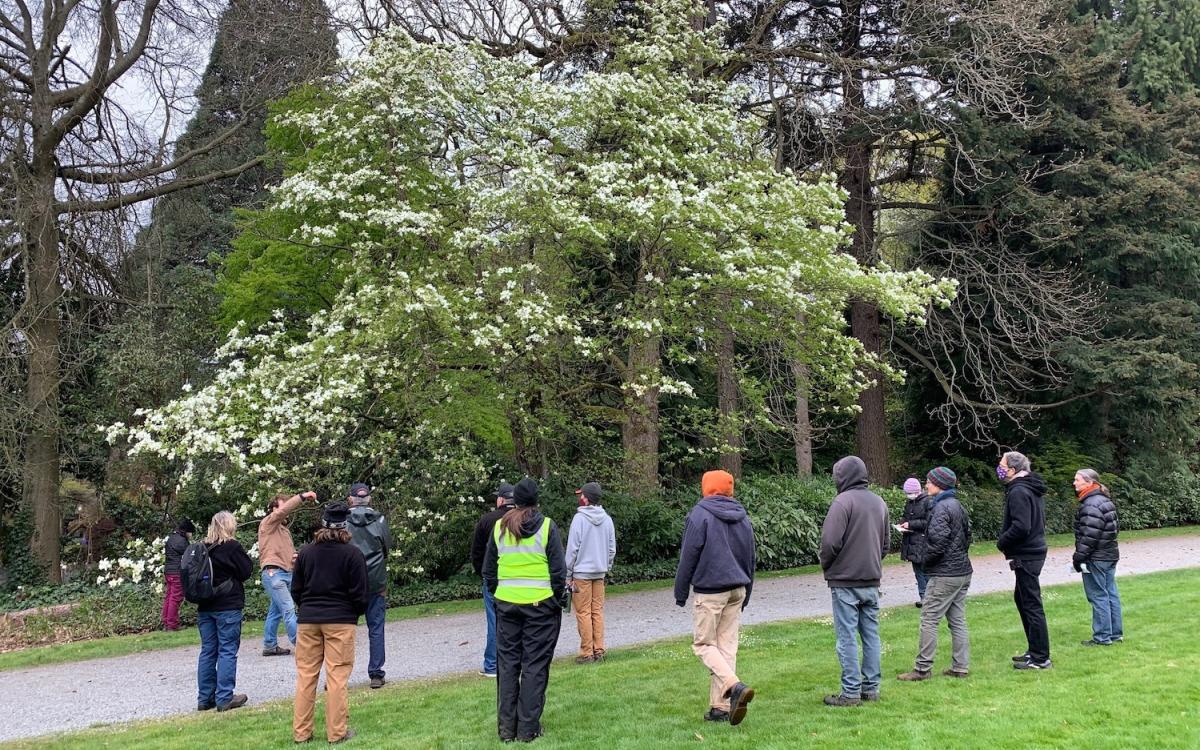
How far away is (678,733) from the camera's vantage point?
5875 mm

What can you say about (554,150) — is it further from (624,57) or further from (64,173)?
(64,173)

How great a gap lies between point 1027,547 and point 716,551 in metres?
3.13

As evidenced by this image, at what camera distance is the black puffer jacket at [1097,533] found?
7.99 meters

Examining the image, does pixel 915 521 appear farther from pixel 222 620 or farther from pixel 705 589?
pixel 222 620

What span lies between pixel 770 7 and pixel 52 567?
19.5 m

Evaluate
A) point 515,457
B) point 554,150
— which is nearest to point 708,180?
point 554,150

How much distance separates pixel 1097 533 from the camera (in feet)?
26.3

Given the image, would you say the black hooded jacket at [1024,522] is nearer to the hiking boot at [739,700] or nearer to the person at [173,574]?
the hiking boot at [739,700]

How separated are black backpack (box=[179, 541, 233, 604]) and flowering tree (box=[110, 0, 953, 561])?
2813 mm

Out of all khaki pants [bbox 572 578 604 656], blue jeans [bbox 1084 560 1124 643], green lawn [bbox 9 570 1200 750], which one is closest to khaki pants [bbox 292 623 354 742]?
green lawn [bbox 9 570 1200 750]

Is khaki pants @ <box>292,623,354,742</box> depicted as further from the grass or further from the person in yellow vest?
the grass

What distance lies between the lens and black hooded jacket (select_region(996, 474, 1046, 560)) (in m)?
7.35

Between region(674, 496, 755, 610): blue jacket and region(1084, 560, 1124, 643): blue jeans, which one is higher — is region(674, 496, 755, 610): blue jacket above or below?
above

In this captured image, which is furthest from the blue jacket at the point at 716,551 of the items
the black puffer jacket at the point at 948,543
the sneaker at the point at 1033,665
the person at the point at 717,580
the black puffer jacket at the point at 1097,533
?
the black puffer jacket at the point at 1097,533
